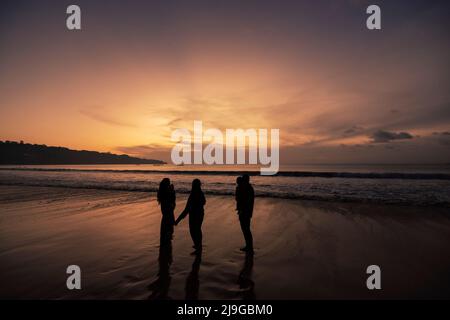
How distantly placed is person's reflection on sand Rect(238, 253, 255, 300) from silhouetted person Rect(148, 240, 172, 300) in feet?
4.96

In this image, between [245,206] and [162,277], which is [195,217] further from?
[162,277]

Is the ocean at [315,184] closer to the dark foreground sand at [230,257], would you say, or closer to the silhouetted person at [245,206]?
the dark foreground sand at [230,257]

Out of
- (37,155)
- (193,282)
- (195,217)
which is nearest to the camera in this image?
(193,282)

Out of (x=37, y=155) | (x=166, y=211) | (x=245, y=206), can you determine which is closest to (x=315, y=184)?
(x=245, y=206)

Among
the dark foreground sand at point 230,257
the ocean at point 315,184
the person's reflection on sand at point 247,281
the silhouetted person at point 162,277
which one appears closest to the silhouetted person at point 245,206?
the dark foreground sand at point 230,257

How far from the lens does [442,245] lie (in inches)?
293

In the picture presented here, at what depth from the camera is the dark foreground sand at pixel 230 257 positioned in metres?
4.78

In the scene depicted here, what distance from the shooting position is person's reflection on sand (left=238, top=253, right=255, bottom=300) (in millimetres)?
4590

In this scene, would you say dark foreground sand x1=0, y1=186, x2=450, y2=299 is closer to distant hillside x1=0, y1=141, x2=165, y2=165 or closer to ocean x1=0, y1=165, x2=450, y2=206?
ocean x1=0, y1=165, x2=450, y2=206

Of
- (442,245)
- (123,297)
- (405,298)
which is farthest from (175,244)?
(442,245)

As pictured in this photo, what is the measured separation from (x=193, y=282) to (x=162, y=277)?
750 millimetres

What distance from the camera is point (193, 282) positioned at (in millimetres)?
5078
